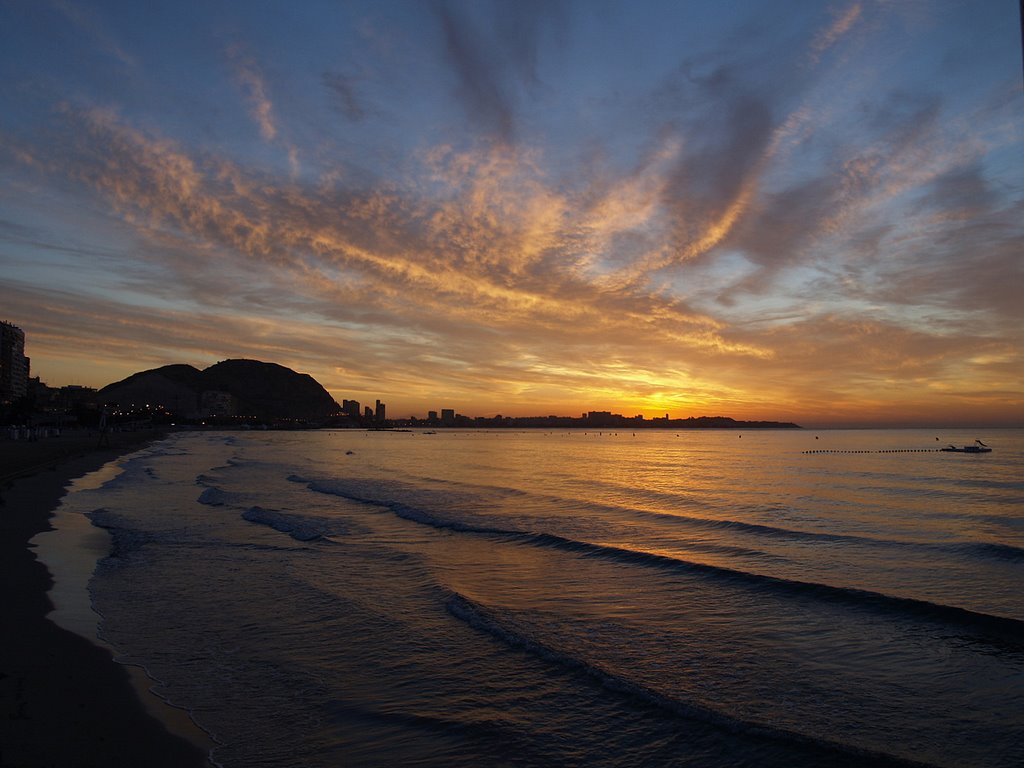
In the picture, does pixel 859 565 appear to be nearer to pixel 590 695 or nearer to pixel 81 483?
pixel 590 695

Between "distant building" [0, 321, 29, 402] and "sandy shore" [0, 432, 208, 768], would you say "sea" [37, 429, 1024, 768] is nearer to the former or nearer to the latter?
"sandy shore" [0, 432, 208, 768]

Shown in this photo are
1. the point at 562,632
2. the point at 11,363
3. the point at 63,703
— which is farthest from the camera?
the point at 11,363

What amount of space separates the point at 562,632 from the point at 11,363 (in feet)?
735

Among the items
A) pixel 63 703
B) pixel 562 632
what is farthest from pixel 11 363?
pixel 562 632

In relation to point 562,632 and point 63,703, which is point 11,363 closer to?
point 63,703

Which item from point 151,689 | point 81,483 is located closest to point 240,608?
point 151,689

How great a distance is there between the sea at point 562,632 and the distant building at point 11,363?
191236mm

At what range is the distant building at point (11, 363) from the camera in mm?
173363

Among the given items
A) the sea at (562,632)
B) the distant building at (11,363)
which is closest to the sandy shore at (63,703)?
the sea at (562,632)

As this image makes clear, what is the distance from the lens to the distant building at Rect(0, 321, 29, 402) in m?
173

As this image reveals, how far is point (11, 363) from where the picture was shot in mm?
180750

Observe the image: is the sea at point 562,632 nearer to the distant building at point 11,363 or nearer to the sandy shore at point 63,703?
the sandy shore at point 63,703

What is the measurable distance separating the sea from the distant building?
191 metres

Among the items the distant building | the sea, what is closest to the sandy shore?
the sea
